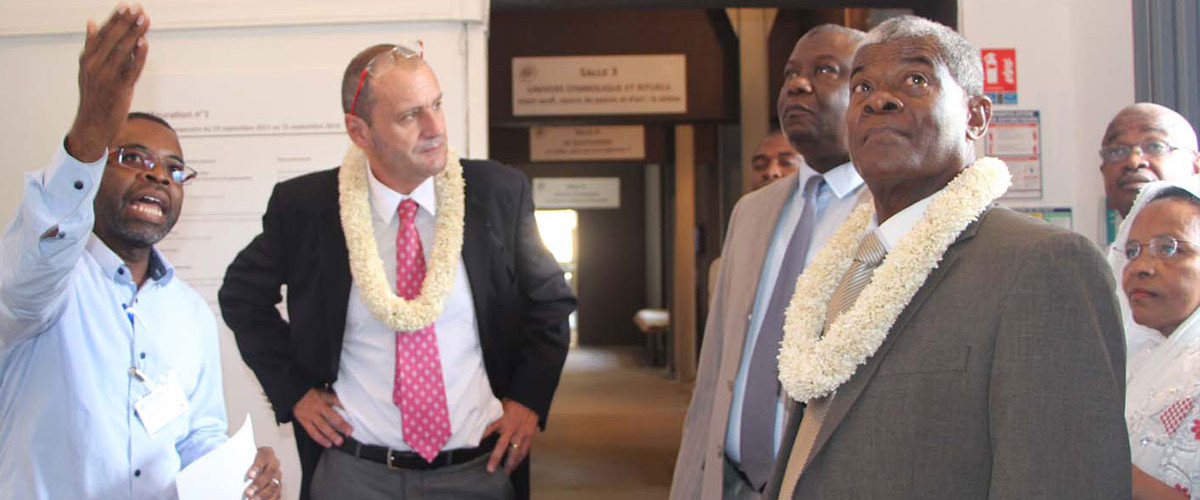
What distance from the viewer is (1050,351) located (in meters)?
1.17

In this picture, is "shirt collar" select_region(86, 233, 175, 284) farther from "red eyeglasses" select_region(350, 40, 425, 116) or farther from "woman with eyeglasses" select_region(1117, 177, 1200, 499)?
"woman with eyeglasses" select_region(1117, 177, 1200, 499)

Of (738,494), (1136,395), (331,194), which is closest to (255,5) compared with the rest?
(331,194)

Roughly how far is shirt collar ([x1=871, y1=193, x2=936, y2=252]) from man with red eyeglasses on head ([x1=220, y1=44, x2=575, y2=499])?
106 cm

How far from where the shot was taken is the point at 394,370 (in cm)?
222

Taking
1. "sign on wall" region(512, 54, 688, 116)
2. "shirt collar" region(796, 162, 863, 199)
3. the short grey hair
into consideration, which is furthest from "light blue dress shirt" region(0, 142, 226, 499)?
"sign on wall" region(512, 54, 688, 116)

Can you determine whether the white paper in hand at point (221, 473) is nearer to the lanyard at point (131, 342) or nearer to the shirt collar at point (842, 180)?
the lanyard at point (131, 342)

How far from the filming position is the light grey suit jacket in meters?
2.11

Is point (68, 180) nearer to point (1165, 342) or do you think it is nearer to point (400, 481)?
point (400, 481)

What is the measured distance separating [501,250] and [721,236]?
8118 mm

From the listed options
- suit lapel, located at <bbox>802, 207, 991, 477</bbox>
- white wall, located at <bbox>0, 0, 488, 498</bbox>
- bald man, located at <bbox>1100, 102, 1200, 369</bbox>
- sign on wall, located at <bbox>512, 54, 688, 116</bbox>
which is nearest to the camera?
suit lapel, located at <bbox>802, 207, 991, 477</bbox>

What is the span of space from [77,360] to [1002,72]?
3489 mm

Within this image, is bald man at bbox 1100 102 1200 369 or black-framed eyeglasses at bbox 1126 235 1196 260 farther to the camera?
bald man at bbox 1100 102 1200 369

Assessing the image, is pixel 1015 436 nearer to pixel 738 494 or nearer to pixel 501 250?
pixel 738 494

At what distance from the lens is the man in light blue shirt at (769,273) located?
6.76 ft
